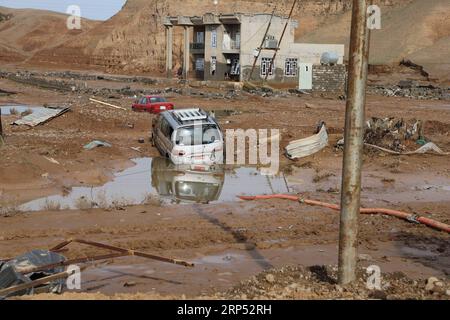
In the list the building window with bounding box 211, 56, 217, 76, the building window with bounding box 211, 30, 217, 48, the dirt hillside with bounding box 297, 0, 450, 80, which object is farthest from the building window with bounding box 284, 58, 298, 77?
the dirt hillside with bounding box 297, 0, 450, 80

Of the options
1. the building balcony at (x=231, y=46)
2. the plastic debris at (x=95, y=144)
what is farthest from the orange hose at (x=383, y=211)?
the building balcony at (x=231, y=46)

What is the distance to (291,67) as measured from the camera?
6397 cm

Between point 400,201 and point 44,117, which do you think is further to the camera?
point 44,117

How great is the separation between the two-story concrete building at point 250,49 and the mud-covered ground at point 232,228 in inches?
1526

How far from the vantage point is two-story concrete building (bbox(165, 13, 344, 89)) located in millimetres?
62406

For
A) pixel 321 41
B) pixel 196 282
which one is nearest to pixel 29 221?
pixel 196 282

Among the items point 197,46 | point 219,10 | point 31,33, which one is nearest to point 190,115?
point 197,46

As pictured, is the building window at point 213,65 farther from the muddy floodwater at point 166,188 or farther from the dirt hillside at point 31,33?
the dirt hillside at point 31,33

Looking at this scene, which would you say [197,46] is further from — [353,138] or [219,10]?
[353,138]

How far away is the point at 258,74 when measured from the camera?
6303cm

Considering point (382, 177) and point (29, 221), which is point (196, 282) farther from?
point (382, 177)

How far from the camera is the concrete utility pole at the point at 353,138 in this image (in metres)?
6.90

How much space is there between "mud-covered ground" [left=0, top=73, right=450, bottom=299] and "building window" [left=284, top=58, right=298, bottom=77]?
39827 mm
